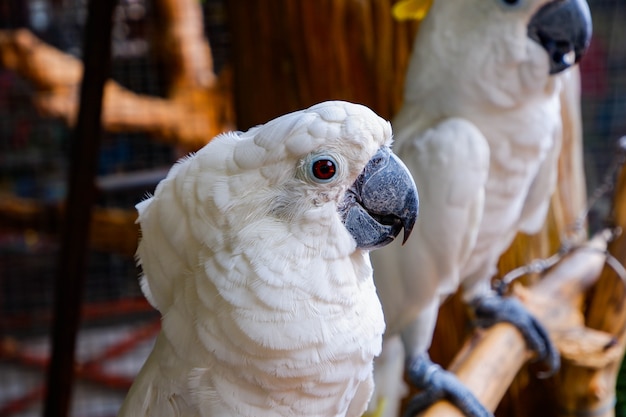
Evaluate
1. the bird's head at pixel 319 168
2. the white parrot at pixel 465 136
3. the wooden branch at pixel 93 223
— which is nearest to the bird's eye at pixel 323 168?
the bird's head at pixel 319 168

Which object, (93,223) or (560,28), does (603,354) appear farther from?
(93,223)

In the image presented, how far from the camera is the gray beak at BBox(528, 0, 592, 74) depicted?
1.32m

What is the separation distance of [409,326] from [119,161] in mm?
1766

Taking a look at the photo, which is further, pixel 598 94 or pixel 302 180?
pixel 598 94

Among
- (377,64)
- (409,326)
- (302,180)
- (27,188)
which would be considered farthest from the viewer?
(27,188)

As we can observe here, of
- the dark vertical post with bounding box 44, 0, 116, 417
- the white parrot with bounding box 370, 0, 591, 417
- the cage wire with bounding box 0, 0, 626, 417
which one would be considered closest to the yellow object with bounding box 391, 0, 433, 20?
the white parrot with bounding box 370, 0, 591, 417

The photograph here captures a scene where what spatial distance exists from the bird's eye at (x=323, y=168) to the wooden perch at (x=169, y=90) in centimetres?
150

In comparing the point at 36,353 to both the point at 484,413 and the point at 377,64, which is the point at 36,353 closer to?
the point at 377,64

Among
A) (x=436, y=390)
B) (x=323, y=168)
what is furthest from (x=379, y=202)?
(x=436, y=390)

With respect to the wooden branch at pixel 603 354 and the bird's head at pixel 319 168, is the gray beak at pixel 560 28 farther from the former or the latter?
the bird's head at pixel 319 168

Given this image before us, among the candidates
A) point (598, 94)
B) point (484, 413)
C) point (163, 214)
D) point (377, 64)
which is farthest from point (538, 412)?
point (598, 94)

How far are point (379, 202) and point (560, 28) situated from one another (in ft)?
2.17

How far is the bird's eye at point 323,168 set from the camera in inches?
32.1

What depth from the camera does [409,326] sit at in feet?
4.76
